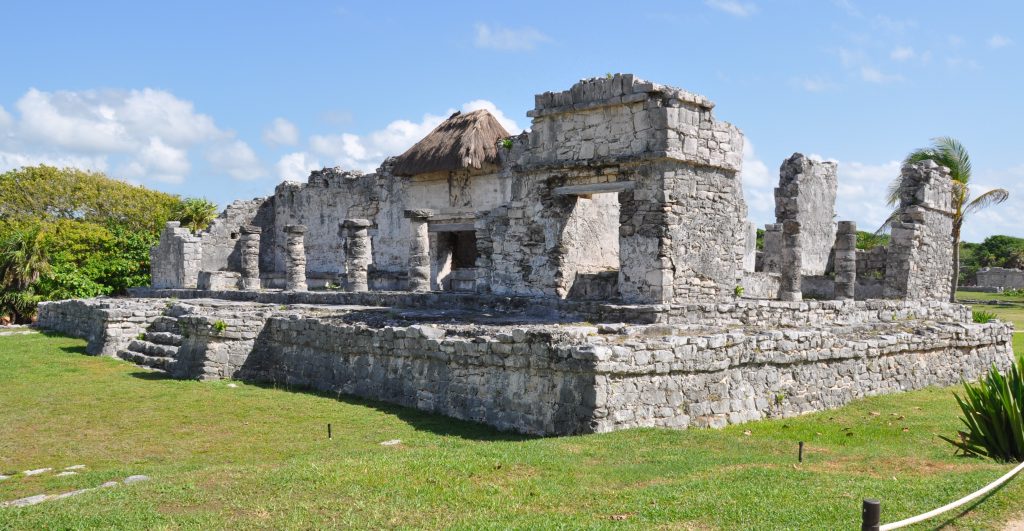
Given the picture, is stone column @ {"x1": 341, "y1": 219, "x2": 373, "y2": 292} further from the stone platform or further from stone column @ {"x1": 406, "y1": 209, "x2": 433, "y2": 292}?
the stone platform

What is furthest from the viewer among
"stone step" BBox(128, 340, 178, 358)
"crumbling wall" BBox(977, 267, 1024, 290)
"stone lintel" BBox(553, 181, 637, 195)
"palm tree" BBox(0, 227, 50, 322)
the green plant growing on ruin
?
"crumbling wall" BBox(977, 267, 1024, 290)

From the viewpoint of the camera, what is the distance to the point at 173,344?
13797mm

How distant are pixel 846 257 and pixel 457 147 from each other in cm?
971

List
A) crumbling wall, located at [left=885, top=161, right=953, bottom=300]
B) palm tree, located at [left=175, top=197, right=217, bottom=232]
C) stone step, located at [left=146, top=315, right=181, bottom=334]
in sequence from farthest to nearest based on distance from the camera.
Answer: palm tree, located at [left=175, top=197, right=217, bottom=232]
crumbling wall, located at [left=885, top=161, right=953, bottom=300]
stone step, located at [left=146, top=315, right=181, bottom=334]

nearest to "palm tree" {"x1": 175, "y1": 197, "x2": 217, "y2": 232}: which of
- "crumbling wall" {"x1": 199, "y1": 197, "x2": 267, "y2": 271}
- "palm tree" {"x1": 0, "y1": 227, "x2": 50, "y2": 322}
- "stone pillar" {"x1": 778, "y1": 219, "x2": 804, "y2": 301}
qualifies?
"crumbling wall" {"x1": 199, "y1": 197, "x2": 267, "y2": 271}

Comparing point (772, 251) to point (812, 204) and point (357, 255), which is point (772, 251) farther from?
point (357, 255)

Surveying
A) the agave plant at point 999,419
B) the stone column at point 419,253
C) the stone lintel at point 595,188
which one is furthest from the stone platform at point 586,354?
the stone column at point 419,253

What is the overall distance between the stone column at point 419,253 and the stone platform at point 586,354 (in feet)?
9.64

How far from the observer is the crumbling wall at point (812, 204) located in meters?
18.3

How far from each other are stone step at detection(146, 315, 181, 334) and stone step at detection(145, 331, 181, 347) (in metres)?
0.11

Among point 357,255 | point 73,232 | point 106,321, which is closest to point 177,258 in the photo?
point 73,232

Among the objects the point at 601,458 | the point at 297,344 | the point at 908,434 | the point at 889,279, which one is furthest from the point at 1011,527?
the point at 889,279

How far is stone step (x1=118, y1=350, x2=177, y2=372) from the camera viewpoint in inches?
512

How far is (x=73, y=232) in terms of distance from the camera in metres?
29.8
